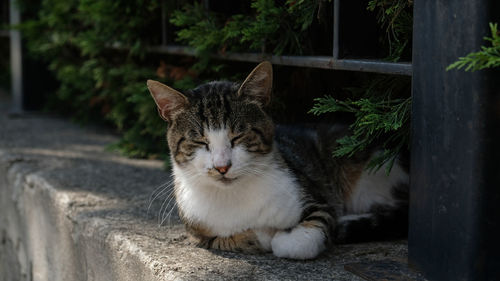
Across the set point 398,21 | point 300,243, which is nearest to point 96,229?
point 300,243

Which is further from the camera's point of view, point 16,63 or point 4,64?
point 4,64

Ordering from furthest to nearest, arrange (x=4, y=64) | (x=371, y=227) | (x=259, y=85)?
(x=4, y=64) < (x=371, y=227) < (x=259, y=85)

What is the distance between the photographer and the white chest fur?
253 cm

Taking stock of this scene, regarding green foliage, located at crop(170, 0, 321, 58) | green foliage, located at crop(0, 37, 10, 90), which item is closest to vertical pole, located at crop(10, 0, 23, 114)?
green foliage, located at crop(0, 37, 10, 90)

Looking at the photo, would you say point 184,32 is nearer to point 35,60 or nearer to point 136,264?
point 136,264

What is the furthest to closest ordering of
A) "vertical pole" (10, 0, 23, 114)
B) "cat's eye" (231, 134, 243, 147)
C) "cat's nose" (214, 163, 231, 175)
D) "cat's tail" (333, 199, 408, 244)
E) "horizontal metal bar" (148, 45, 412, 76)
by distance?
"vertical pole" (10, 0, 23, 114), "cat's tail" (333, 199, 408, 244), "cat's eye" (231, 134, 243, 147), "cat's nose" (214, 163, 231, 175), "horizontal metal bar" (148, 45, 412, 76)

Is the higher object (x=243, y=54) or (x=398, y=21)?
(x=398, y=21)

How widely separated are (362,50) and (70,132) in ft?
12.6

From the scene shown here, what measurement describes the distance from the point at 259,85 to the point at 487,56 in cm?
112

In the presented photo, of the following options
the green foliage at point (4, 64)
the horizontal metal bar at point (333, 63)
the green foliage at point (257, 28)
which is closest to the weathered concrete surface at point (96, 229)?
the horizontal metal bar at point (333, 63)

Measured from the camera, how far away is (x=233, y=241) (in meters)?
2.56

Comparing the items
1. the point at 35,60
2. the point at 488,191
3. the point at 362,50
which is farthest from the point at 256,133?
the point at 35,60

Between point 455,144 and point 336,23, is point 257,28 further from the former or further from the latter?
point 455,144

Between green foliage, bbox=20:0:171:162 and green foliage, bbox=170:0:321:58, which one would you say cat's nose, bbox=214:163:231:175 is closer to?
green foliage, bbox=170:0:321:58
